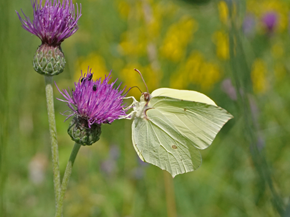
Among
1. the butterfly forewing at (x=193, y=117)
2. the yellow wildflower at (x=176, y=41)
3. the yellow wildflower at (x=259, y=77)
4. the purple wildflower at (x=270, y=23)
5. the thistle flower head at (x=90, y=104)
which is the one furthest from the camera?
the purple wildflower at (x=270, y=23)

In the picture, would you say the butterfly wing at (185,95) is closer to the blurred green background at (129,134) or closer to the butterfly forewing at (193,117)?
the butterfly forewing at (193,117)

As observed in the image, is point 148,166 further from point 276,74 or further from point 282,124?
point 276,74

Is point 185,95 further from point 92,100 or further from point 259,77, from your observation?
point 259,77

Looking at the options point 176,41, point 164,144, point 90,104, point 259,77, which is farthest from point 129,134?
point 90,104

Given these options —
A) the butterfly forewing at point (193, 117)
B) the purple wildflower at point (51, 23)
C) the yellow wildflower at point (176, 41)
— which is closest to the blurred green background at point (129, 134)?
the yellow wildflower at point (176, 41)

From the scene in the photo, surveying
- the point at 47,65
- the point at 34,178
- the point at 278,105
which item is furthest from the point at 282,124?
the point at 47,65

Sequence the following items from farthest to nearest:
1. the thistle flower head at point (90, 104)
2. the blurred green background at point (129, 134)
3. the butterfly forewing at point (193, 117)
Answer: the blurred green background at point (129, 134)
the butterfly forewing at point (193, 117)
the thistle flower head at point (90, 104)
